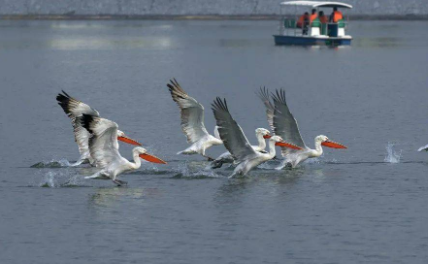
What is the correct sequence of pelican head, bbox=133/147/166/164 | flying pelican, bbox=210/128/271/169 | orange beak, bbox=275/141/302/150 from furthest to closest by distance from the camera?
flying pelican, bbox=210/128/271/169, orange beak, bbox=275/141/302/150, pelican head, bbox=133/147/166/164

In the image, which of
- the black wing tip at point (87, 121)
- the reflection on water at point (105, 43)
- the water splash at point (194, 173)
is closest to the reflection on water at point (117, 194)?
the black wing tip at point (87, 121)

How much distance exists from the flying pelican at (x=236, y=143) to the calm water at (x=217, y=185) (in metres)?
0.37

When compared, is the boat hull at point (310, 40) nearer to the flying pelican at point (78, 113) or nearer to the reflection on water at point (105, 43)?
the reflection on water at point (105, 43)

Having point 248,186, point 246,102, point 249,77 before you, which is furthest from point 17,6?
point 248,186

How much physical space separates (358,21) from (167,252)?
109 m

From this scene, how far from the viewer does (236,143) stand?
24.2 meters

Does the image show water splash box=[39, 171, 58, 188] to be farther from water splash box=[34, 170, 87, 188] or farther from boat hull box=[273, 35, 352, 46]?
boat hull box=[273, 35, 352, 46]

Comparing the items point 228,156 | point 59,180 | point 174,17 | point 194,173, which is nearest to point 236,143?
point 228,156

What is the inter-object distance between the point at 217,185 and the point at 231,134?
3.40ft

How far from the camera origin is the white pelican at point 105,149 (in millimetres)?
23031

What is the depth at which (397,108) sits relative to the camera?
39812 mm

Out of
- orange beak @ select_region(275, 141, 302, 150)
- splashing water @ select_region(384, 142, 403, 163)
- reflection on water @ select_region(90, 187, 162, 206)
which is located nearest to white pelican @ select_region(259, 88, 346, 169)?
orange beak @ select_region(275, 141, 302, 150)

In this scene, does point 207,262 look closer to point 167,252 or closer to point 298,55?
point 167,252

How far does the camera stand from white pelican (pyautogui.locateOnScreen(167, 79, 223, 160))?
26.7 meters
